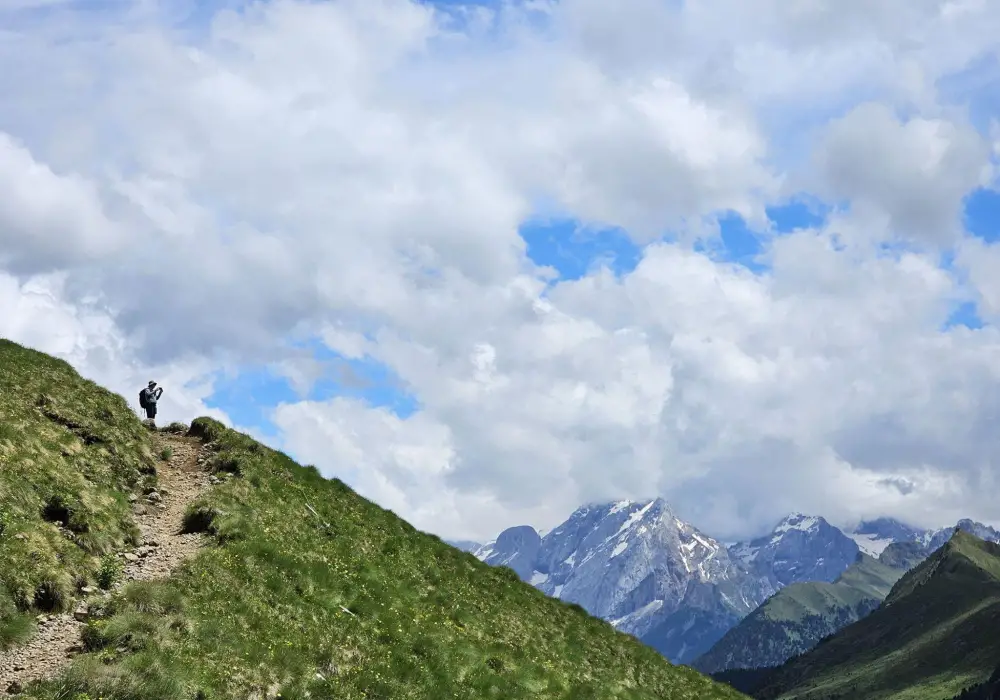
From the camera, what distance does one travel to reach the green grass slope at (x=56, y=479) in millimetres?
Answer: 25812

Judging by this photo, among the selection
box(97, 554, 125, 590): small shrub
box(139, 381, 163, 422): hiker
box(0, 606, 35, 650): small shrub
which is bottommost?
box(0, 606, 35, 650): small shrub

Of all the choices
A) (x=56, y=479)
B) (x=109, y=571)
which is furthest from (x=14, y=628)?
(x=56, y=479)

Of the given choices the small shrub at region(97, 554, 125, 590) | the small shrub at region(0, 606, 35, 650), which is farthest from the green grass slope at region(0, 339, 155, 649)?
the small shrub at region(97, 554, 125, 590)

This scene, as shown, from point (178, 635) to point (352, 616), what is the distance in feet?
29.5

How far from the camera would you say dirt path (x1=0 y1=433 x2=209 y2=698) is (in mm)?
22797

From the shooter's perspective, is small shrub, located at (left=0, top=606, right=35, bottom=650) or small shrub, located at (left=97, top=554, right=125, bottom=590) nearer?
small shrub, located at (left=0, top=606, right=35, bottom=650)

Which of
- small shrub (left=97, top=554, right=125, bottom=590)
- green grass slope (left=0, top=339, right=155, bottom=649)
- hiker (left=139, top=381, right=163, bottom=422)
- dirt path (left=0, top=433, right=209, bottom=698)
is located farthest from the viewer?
hiker (left=139, top=381, right=163, bottom=422)

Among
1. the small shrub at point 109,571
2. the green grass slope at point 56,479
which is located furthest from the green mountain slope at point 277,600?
the small shrub at point 109,571

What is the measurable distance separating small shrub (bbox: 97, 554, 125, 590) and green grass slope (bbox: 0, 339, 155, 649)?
231 mm

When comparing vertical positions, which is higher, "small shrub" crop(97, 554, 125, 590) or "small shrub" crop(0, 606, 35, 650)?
"small shrub" crop(97, 554, 125, 590)

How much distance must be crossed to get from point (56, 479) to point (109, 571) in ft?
18.4

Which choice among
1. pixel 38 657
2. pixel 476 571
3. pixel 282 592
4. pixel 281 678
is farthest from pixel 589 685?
pixel 38 657

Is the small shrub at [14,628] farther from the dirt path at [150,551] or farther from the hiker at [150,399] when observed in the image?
the hiker at [150,399]

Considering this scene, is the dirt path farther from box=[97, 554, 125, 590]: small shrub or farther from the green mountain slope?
the green mountain slope
